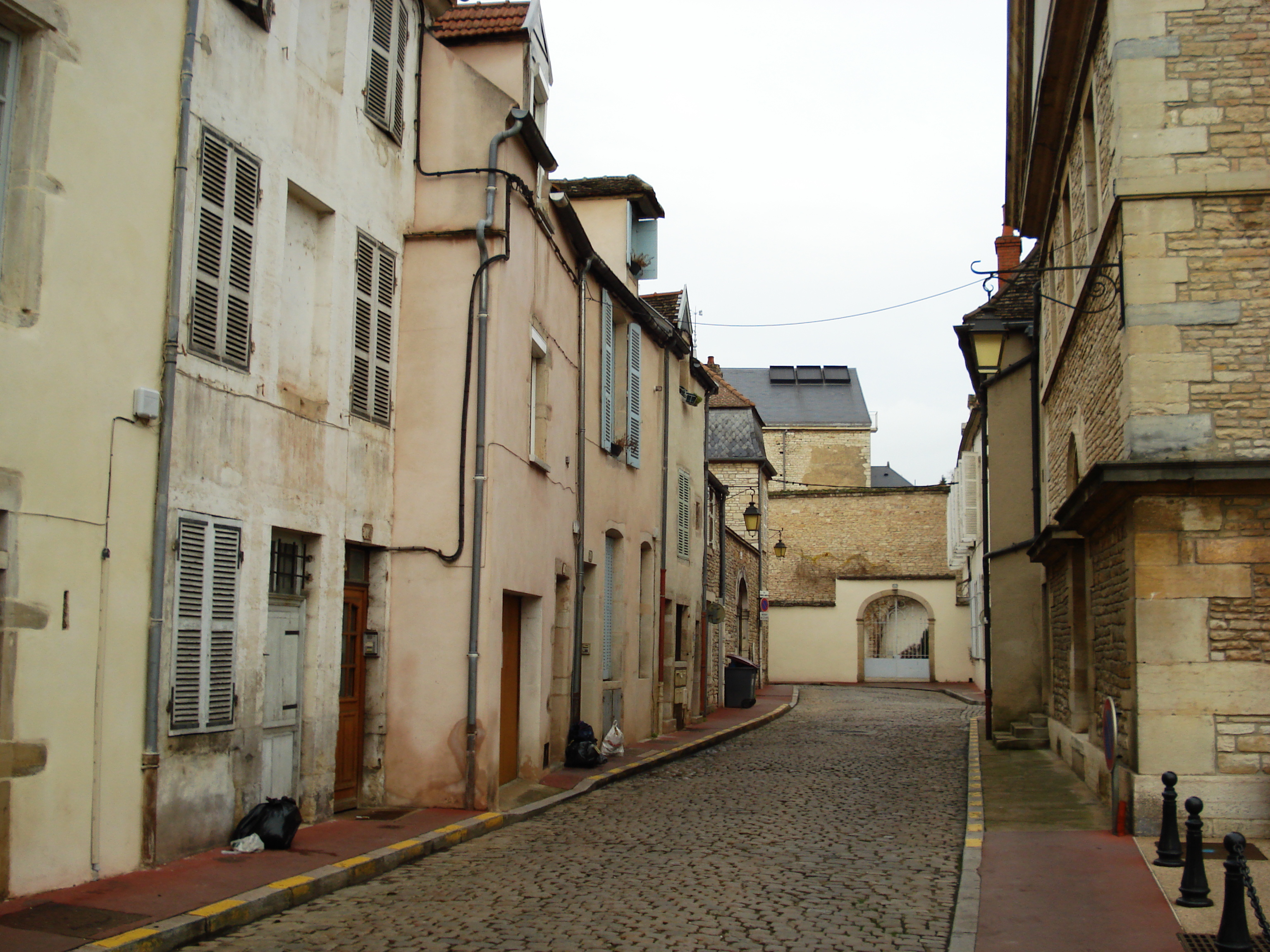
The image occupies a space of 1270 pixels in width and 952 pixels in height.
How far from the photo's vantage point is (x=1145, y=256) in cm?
949

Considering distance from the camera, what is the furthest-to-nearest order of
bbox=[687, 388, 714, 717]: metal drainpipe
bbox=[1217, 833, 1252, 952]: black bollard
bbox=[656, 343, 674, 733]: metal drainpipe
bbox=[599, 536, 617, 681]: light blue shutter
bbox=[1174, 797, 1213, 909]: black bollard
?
bbox=[687, 388, 714, 717]: metal drainpipe
bbox=[656, 343, 674, 733]: metal drainpipe
bbox=[599, 536, 617, 681]: light blue shutter
bbox=[1174, 797, 1213, 909]: black bollard
bbox=[1217, 833, 1252, 952]: black bollard

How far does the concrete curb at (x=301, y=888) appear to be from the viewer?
5828 millimetres

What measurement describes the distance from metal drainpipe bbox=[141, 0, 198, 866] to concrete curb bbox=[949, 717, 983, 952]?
4646 mm

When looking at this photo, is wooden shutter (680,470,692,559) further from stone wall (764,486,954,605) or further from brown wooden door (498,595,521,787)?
stone wall (764,486,954,605)

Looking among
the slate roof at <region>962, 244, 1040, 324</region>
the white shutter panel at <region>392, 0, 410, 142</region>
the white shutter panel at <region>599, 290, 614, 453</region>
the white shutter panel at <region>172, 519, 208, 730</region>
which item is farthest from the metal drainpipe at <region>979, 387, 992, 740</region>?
the white shutter panel at <region>172, 519, 208, 730</region>

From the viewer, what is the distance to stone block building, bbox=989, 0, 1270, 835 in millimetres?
8938

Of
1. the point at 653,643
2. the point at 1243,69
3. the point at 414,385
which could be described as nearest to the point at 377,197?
the point at 414,385

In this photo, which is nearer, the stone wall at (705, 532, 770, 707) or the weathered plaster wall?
the weathered plaster wall

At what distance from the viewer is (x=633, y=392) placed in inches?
675

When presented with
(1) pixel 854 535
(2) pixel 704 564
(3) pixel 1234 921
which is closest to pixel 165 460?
(3) pixel 1234 921

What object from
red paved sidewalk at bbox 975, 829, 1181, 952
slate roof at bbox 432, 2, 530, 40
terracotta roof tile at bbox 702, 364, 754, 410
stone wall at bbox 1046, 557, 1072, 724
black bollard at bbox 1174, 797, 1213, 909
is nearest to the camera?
red paved sidewalk at bbox 975, 829, 1181, 952

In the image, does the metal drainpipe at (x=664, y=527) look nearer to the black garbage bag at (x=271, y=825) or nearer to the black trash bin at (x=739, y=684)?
the black trash bin at (x=739, y=684)

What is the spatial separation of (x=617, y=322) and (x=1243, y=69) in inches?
359

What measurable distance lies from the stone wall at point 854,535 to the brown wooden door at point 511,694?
1213 inches
